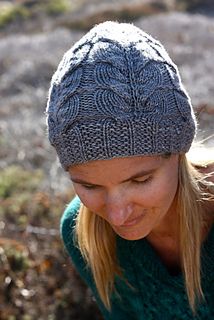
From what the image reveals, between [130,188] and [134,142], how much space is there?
0.14 meters

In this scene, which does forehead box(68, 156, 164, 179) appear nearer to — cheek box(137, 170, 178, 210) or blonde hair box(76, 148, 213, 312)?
cheek box(137, 170, 178, 210)

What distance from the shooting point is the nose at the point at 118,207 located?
7.12 ft

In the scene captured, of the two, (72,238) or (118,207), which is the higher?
(118,207)

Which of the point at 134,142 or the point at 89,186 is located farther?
the point at 89,186

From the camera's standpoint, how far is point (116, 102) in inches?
82.8

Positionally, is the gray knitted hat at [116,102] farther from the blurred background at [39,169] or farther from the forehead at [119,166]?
the blurred background at [39,169]

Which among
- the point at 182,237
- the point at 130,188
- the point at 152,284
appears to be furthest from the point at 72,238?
the point at 130,188

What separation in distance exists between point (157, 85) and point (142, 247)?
0.75m

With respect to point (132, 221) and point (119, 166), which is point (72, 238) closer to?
point (132, 221)

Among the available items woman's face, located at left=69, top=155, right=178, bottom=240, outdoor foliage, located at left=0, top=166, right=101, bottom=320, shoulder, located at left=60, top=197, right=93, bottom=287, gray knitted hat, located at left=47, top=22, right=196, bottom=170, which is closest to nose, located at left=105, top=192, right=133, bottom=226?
woman's face, located at left=69, top=155, right=178, bottom=240

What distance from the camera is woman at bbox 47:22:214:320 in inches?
83.2

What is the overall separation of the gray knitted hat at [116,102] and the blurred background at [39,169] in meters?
0.62

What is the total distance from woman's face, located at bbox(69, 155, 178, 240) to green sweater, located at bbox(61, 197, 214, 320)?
1.16 feet

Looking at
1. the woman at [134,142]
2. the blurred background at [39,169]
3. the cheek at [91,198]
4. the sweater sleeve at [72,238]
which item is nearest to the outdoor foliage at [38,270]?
the blurred background at [39,169]
